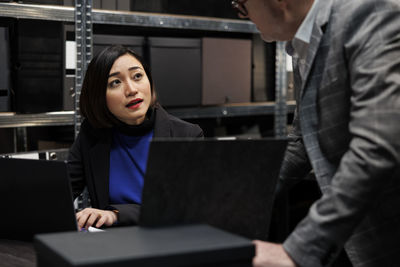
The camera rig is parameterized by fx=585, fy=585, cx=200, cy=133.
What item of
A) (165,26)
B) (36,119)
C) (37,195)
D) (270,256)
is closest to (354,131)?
(270,256)

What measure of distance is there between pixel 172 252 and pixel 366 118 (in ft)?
1.20

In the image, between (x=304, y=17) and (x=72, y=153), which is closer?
Result: (x=304, y=17)

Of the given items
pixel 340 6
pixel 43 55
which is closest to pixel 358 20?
pixel 340 6

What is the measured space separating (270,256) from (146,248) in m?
0.20

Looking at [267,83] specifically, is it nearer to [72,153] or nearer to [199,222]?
[72,153]

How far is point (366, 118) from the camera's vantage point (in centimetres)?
90

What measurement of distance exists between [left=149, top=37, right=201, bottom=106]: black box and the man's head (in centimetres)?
140

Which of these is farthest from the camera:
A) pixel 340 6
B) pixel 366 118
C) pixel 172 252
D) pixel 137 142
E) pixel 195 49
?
pixel 195 49

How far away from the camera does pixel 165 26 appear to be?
8.22 feet

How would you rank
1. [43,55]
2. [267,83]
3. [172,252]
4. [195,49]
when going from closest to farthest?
[172,252] → [43,55] → [195,49] → [267,83]

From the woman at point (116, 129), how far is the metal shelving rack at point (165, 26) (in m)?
0.34

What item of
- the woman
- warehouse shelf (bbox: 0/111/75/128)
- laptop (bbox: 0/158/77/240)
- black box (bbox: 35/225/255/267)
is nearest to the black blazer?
the woman

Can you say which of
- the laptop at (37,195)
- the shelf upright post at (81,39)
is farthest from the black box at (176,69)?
the laptop at (37,195)

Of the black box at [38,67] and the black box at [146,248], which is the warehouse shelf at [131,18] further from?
the black box at [146,248]
